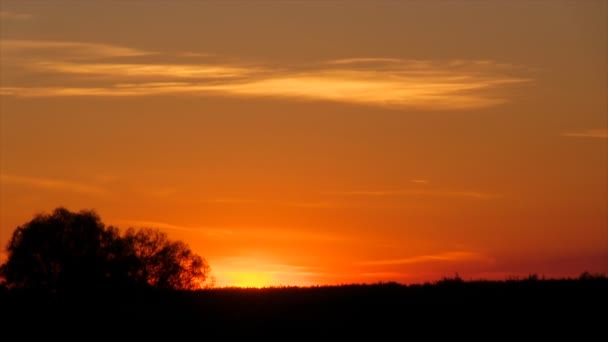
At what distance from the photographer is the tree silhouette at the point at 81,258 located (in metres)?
103

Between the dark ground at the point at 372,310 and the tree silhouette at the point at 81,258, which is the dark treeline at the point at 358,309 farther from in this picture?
the tree silhouette at the point at 81,258

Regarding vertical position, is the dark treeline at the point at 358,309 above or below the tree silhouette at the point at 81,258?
below

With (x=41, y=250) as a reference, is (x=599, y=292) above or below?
below

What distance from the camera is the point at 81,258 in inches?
4144

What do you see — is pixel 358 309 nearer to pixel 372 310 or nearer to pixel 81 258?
pixel 372 310

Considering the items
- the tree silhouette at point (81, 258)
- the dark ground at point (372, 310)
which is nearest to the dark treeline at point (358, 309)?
the dark ground at point (372, 310)

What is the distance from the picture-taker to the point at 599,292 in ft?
144

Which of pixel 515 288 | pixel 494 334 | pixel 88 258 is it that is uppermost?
pixel 88 258

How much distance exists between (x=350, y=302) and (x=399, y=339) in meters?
8.21

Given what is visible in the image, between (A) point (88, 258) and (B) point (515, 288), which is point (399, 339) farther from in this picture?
(A) point (88, 258)

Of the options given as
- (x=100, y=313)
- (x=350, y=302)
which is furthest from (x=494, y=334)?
(x=100, y=313)

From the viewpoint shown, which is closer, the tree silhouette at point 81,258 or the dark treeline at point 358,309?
the dark treeline at point 358,309

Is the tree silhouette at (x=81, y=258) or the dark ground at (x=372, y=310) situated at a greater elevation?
the tree silhouette at (x=81, y=258)

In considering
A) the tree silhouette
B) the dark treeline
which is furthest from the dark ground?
the tree silhouette
